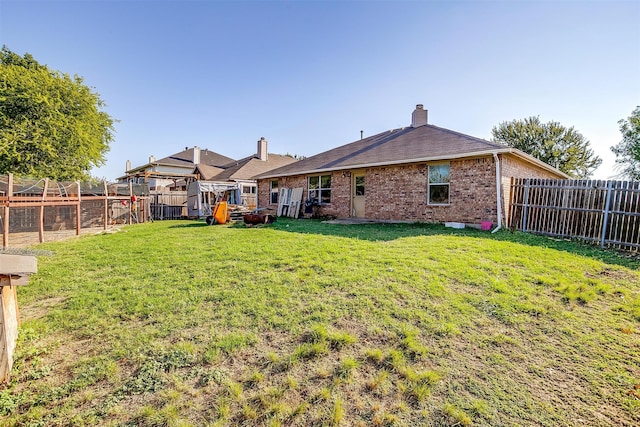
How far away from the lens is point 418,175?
35.8ft

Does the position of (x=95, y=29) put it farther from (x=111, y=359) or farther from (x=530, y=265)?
(x=530, y=265)

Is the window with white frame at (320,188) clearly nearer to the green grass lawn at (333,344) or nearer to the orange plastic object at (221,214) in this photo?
the orange plastic object at (221,214)

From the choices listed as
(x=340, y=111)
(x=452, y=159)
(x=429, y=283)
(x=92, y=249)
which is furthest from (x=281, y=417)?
(x=340, y=111)

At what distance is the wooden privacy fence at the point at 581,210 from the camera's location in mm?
6910

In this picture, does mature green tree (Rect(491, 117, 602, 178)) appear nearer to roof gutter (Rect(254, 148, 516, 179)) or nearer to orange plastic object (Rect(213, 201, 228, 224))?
roof gutter (Rect(254, 148, 516, 179))

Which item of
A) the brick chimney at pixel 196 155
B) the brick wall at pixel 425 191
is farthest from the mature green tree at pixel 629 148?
the brick chimney at pixel 196 155

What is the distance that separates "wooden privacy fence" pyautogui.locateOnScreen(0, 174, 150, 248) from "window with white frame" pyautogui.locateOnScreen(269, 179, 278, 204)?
7.26 m

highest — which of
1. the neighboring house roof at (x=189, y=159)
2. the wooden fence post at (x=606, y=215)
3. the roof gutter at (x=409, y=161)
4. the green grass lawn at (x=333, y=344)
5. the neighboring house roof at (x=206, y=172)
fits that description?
the neighboring house roof at (x=189, y=159)

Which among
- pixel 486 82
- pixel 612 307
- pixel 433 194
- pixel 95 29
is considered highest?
pixel 95 29

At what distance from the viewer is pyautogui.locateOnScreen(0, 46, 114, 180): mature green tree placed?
46.1 feet

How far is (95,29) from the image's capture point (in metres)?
10.2

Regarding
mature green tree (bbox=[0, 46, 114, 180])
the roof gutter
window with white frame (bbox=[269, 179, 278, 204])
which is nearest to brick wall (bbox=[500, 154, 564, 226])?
the roof gutter

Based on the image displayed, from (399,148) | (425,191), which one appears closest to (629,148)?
(399,148)

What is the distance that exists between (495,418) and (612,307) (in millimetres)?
3114
